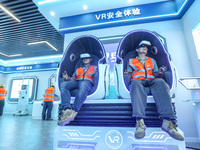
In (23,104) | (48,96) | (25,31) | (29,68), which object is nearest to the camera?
(25,31)

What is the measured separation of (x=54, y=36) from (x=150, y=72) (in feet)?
13.9

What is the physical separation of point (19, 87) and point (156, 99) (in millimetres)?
8173

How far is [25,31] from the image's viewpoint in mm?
4309

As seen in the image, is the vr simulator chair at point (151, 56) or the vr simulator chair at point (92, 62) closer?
the vr simulator chair at point (151, 56)

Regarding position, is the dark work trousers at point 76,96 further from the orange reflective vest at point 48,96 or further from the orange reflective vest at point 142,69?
the orange reflective vest at point 48,96

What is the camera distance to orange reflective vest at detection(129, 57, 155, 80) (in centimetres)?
154

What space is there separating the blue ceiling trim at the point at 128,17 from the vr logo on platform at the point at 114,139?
2.42 meters

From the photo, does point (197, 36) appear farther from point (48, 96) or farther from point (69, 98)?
point (48, 96)

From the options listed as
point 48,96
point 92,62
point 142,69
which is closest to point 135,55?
point 142,69

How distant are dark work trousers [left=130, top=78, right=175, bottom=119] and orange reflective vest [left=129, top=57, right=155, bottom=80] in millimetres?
225

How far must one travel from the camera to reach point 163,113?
1.13m

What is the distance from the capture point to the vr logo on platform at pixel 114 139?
1.18 metres

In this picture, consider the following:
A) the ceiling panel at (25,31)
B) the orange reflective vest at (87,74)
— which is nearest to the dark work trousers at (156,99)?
the orange reflective vest at (87,74)

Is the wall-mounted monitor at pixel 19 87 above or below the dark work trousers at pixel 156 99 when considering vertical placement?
above
